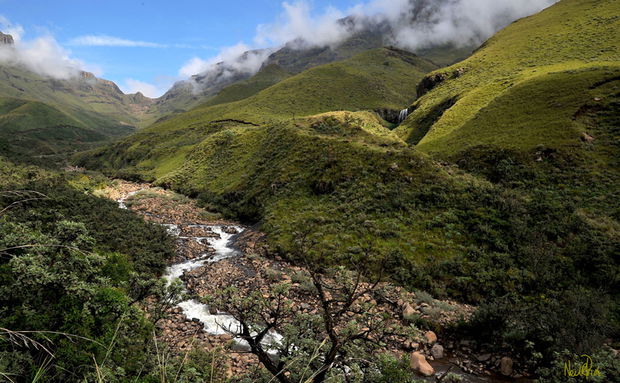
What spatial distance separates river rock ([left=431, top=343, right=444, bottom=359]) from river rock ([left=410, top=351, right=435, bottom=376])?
0.77 meters

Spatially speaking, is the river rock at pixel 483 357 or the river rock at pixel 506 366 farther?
the river rock at pixel 483 357

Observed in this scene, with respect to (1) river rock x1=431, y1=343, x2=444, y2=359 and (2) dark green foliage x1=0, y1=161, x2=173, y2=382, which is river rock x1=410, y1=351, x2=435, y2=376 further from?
(2) dark green foliage x1=0, y1=161, x2=173, y2=382

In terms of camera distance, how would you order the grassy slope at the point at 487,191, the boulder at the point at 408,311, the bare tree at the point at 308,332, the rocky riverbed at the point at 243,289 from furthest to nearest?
the grassy slope at the point at 487,191 < the boulder at the point at 408,311 < the rocky riverbed at the point at 243,289 < the bare tree at the point at 308,332

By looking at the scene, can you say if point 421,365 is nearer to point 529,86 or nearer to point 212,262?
point 212,262

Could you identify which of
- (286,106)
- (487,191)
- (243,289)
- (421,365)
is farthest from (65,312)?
(286,106)

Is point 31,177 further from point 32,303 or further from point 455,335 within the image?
point 455,335

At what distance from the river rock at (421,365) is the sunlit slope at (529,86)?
26953 millimetres

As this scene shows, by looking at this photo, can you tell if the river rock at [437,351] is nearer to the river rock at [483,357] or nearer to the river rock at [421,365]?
the river rock at [421,365]

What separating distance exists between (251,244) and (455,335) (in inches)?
655

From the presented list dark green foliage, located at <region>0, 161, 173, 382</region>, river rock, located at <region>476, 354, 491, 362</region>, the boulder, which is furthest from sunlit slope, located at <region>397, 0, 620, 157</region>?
dark green foliage, located at <region>0, 161, 173, 382</region>

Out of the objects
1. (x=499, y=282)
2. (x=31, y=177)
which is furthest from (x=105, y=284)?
(x=31, y=177)

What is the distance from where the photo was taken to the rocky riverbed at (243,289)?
37.2ft

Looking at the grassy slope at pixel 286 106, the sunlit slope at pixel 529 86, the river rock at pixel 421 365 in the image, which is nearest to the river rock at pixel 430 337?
the river rock at pixel 421 365

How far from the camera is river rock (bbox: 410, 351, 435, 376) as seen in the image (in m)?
11.1
